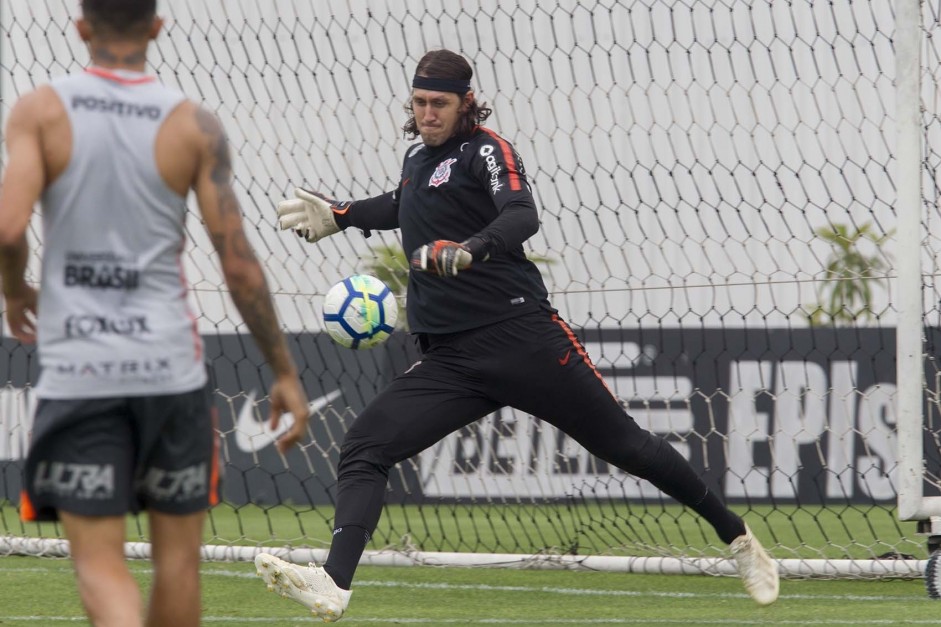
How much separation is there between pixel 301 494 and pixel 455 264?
6565 millimetres

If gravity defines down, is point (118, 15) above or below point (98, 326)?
above

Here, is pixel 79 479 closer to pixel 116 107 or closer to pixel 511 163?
pixel 116 107

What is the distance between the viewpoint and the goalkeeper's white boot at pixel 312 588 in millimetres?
4816

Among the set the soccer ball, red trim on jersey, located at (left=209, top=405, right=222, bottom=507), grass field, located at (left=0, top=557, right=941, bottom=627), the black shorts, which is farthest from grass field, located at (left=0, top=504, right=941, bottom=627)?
the black shorts

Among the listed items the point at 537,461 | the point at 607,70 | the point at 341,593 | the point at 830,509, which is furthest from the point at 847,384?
the point at 341,593

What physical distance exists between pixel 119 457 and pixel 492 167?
2438mm

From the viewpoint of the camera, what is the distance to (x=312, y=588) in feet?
15.8

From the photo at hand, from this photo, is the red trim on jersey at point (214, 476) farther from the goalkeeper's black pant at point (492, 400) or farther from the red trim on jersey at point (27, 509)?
the goalkeeper's black pant at point (492, 400)

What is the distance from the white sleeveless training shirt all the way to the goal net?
3904 millimetres

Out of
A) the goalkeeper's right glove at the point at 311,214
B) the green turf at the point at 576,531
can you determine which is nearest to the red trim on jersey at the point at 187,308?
the goalkeeper's right glove at the point at 311,214

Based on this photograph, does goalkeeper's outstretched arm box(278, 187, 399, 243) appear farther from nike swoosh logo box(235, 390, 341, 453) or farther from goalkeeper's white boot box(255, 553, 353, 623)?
nike swoosh logo box(235, 390, 341, 453)

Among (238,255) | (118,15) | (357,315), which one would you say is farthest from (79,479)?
(357,315)

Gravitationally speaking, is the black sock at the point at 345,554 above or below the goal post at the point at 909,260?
below

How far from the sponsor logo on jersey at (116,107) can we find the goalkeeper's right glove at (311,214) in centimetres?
281
